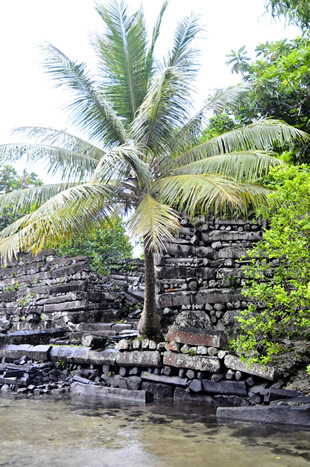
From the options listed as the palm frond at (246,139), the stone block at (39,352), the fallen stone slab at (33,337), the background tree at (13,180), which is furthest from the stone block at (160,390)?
the background tree at (13,180)

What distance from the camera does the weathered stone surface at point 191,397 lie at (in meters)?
6.91

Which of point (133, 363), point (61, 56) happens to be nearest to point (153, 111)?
point (61, 56)

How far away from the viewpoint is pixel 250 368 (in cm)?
645

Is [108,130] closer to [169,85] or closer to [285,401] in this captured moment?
[169,85]

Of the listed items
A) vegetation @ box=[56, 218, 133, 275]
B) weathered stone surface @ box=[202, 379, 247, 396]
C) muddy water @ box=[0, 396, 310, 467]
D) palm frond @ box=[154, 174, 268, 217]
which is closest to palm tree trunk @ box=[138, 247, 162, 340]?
palm frond @ box=[154, 174, 268, 217]

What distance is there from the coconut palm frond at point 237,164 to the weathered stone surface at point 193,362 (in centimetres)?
315

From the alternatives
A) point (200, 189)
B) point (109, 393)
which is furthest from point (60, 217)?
point (109, 393)

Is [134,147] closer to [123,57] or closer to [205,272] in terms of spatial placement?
[123,57]

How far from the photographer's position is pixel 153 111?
8234mm

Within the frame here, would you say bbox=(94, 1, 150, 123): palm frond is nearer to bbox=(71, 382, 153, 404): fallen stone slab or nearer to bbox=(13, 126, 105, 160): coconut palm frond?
bbox=(13, 126, 105, 160): coconut palm frond

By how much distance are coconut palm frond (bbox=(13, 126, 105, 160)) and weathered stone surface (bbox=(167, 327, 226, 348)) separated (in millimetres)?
3949

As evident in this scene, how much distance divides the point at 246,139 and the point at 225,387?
4561 millimetres

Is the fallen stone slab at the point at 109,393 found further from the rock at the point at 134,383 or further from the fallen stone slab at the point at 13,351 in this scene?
the fallen stone slab at the point at 13,351

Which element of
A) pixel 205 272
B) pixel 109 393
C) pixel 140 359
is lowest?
pixel 109 393
